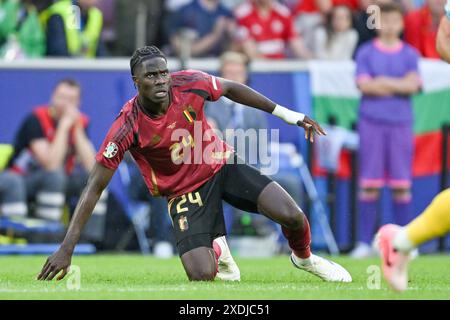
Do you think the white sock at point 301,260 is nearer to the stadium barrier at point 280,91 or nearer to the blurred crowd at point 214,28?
the stadium barrier at point 280,91

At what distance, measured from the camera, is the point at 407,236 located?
23.7 ft

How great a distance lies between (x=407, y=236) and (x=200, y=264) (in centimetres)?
237

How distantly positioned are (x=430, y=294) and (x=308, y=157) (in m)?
6.89

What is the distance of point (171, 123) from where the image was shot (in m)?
9.13

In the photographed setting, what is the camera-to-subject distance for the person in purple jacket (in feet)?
46.3

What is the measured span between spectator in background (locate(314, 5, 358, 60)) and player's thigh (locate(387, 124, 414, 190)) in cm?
185

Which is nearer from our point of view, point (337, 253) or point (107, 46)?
point (337, 253)

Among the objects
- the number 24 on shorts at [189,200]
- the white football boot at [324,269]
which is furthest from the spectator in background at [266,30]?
the white football boot at [324,269]

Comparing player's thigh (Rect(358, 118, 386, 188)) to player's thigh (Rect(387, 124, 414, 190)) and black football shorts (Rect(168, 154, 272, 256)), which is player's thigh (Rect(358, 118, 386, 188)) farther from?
black football shorts (Rect(168, 154, 272, 256))

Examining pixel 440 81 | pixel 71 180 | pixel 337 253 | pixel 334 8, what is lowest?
pixel 337 253

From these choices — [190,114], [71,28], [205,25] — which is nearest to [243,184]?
[190,114]

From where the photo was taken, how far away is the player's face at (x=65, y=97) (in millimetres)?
14258

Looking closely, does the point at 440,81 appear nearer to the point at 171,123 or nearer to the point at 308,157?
the point at 308,157
